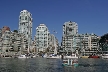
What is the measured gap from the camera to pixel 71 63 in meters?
97.1

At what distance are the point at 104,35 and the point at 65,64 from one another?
3830 inches

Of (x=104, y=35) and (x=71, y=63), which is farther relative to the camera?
(x=104, y=35)

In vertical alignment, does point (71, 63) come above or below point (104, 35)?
below

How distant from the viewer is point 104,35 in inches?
7328

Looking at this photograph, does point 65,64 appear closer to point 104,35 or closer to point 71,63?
point 71,63

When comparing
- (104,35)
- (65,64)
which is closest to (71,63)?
(65,64)

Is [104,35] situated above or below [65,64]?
above

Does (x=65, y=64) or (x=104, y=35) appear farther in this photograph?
(x=104, y=35)

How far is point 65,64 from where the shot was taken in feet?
319

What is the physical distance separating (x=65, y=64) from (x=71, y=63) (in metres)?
2.65

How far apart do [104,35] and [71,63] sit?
3792 inches
